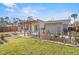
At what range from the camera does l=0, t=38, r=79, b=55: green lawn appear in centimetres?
877

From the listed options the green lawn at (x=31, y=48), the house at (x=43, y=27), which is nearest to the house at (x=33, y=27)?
the house at (x=43, y=27)

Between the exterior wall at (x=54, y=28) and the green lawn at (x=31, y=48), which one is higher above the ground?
the exterior wall at (x=54, y=28)

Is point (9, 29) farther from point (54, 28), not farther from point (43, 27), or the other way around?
point (54, 28)

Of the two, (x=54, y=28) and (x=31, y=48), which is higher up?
(x=54, y=28)

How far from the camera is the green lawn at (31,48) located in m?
8.77

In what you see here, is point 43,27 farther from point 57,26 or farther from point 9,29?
point 9,29

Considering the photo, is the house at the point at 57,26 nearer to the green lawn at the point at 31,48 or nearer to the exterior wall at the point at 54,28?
the exterior wall at the point at 54,28

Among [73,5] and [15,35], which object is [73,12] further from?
[15,35]

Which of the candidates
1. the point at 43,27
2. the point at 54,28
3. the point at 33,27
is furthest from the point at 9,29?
the point at 54,28

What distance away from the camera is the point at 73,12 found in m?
8.76

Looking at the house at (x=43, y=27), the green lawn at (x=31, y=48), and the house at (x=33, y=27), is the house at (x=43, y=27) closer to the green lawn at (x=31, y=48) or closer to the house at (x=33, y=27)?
the house at (x=33, y=27)

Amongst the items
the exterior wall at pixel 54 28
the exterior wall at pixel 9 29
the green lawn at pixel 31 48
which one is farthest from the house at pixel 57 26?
the exterior wall at pixel 9 29

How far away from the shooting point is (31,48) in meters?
8.78

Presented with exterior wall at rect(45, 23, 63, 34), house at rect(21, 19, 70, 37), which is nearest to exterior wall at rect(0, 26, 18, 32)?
house at rect(21, 19, 70, 37)
